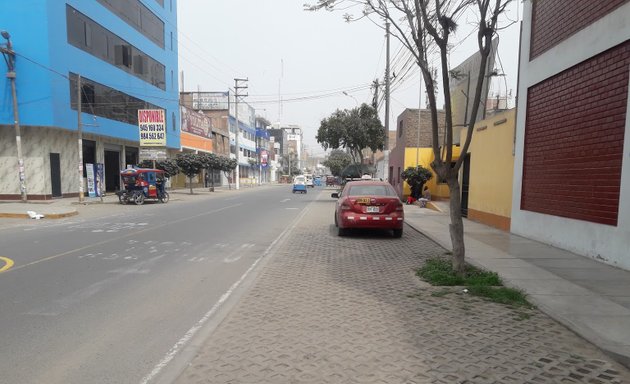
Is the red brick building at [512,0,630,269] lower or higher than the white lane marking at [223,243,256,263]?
higher

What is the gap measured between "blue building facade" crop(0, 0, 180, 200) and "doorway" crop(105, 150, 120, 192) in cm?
8

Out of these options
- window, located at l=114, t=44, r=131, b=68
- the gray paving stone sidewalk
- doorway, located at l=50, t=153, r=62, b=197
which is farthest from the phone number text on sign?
the gray paving stone sidewalk

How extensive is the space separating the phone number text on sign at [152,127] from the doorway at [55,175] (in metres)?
5.54

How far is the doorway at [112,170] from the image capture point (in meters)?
32.5

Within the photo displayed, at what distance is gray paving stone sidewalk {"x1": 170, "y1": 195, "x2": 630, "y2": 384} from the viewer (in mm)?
3496

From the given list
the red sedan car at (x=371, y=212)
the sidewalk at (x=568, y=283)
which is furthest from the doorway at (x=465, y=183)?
the red sedan car at (x=371, y=212)

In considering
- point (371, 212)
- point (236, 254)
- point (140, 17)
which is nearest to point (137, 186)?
point (140, 17)

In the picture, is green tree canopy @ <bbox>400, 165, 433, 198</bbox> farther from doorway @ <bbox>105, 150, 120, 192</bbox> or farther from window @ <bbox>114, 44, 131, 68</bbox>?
doorway @ <bbox>105, 150, 120, 192</bbox>

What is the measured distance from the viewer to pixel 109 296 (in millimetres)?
5777

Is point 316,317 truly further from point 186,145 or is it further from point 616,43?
point 186,145

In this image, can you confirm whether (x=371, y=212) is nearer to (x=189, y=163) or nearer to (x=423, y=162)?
(x=423, y=162)

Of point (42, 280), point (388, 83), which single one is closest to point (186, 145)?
point (388, 83)

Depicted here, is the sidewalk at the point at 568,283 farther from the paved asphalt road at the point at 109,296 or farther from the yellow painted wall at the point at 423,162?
the yellow painted wall at the point at 423,162

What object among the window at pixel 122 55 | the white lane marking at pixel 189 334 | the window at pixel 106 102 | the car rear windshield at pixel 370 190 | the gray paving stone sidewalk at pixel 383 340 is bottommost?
the white lane marking at pixel 189 334
